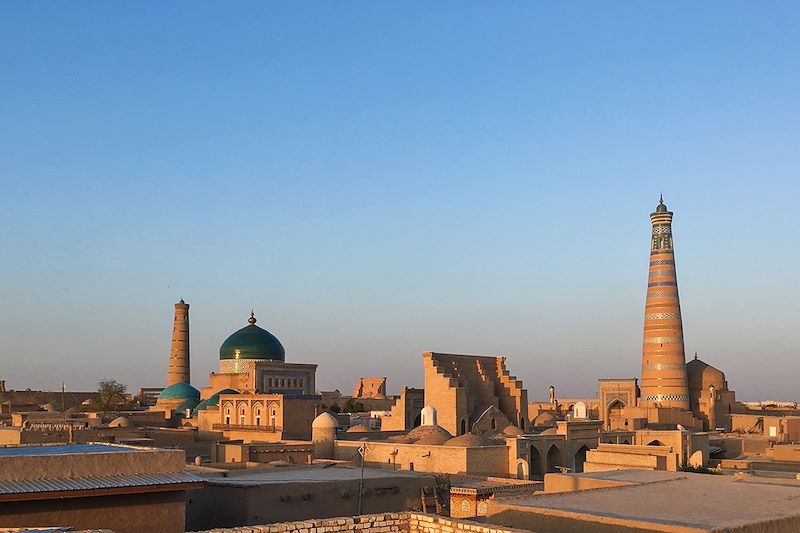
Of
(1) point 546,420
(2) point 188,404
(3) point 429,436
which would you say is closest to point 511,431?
(3) point 429,436

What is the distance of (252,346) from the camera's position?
52.9 m

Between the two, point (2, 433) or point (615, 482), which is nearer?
point (615, 482)

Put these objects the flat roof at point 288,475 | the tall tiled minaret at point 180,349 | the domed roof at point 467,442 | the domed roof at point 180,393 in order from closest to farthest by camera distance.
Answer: the flat roof at point 288,475, the domed roof at point 467,442, the domed roof at point 180,393, the tall tiled minaret at point 180,349

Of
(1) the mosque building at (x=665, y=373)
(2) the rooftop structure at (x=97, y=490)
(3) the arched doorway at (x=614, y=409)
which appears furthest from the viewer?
(3) the arched doorway at (x=614, y=409)

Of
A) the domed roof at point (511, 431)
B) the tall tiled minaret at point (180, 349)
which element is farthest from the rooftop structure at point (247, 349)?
the domed roof at point (511, 431)

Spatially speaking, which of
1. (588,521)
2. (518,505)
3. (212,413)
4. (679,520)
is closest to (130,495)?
(518,505)

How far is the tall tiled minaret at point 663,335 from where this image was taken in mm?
52844

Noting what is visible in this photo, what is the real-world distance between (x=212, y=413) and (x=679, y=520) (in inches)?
1536

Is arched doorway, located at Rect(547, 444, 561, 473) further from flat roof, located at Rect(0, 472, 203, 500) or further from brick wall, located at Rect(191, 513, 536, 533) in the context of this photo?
brick wall, located at Rect(191, 513, 536, 533)

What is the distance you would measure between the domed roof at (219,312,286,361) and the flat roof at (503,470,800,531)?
40865mm

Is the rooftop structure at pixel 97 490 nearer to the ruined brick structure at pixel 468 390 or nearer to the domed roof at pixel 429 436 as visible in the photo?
the domed roof at pixel 429 436

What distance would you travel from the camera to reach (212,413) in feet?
151

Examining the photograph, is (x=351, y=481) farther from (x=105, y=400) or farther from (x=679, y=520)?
(x=105, y=400)

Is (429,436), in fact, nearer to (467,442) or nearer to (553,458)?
(467,442)
